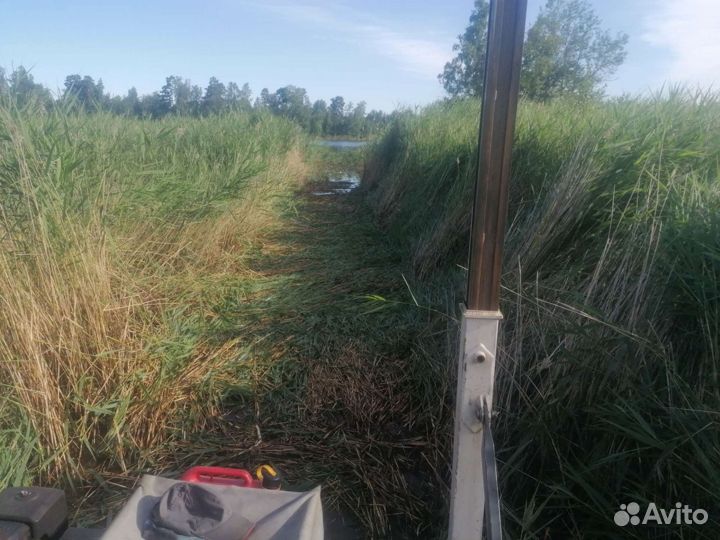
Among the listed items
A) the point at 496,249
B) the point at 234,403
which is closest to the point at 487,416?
the point at 496,249

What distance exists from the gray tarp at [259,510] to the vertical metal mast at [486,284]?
0.48m

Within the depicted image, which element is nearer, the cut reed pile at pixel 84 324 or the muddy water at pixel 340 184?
the cut reed pile at pixel 84 324

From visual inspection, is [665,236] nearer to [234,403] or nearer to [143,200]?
[234,403]

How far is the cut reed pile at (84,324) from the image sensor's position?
8.00 ft

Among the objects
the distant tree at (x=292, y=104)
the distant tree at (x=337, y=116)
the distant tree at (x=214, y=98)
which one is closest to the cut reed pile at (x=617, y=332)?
the distant tree at (x=214, y=98)

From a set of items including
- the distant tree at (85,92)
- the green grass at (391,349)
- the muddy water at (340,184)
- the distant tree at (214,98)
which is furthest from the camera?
the muddy water at (340,184)

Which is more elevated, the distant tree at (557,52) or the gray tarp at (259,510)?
the distant tree at (557,52)

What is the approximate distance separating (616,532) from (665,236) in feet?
3.85

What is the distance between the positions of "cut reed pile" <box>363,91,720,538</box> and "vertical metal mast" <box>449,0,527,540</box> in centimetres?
40

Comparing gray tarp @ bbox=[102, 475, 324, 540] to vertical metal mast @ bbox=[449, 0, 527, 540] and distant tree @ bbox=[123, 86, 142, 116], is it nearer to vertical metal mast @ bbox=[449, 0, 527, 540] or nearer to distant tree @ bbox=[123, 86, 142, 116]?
vertical metal mast @ bbox=[449, 0, 527, 540]

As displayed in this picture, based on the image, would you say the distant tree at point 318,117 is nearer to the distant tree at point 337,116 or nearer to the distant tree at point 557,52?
the distant tree at point 337,116

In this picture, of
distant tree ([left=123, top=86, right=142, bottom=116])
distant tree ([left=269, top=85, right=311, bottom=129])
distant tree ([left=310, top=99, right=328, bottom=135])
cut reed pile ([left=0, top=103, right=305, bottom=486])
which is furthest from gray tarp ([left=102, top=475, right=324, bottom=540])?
distant tree ([left=310, top=99, right=328, bottom=135])

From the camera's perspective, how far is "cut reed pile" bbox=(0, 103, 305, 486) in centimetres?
244

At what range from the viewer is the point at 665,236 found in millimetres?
2168
